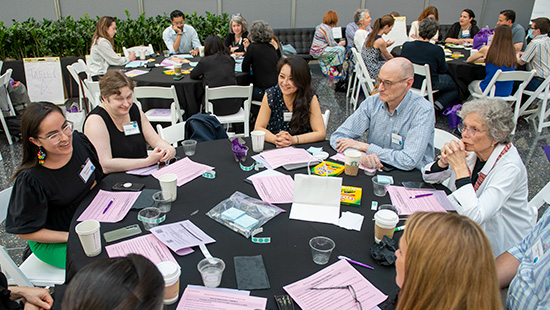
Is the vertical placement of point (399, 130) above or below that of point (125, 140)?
above

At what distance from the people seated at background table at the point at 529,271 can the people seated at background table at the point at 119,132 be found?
2.07 metres

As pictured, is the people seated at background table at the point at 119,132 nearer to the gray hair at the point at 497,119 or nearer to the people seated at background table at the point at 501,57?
the gray hair at the point at 497,119

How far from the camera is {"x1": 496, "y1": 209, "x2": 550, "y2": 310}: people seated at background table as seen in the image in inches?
57.8

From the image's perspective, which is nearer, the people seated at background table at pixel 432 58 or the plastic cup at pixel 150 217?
the plastic cup at pixel 150 217

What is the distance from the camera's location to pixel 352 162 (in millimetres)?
2322

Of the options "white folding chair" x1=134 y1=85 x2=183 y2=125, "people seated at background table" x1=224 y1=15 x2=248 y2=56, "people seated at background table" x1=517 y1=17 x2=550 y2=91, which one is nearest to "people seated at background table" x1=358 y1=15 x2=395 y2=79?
"people seated at background table" x1=517 y1=17 x2=550 y2=91

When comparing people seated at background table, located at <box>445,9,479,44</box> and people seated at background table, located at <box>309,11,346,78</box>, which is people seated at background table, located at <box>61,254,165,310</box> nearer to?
people seated at background table, located at <box>309,11,346,78</box>

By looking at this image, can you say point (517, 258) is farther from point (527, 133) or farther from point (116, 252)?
point (527, 133)

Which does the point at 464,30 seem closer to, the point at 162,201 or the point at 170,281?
the point at 162,201

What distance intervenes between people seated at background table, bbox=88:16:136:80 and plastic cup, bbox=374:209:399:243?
523cm

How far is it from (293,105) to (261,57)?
87.5 inches

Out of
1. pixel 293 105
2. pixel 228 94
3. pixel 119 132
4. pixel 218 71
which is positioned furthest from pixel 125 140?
pixel 218 71

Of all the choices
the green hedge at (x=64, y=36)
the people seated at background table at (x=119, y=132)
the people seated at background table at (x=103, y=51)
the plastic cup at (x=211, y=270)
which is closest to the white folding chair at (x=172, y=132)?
the people seated at background table at (x=119, y=132)

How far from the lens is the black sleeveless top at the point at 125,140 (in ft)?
8.64
